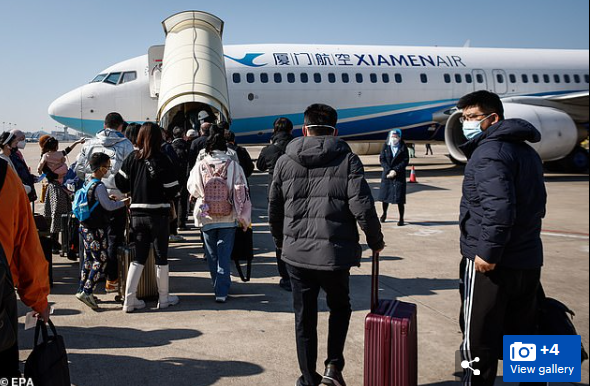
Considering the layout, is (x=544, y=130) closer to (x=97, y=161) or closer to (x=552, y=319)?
(x=552, y=319)

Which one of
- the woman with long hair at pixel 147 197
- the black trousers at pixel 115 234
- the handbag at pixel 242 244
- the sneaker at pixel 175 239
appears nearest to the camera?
the woman with long hair at pixel 147 197

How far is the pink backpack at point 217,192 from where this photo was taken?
4898 millimetres

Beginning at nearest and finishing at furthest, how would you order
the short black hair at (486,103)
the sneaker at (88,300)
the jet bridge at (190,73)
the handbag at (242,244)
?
the short black hair at (486,103)
the sneaker at (88,300)
the handbag at (242,244)
the jet bridge at (190,73)

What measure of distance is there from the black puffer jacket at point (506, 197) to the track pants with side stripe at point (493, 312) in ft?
0.32

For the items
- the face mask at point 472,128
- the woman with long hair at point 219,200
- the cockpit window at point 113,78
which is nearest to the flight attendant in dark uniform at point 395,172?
the woman with long hair at point 219,200

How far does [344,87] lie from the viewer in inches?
624

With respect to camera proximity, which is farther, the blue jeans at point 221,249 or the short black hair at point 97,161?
the blue jeans at point 221,249

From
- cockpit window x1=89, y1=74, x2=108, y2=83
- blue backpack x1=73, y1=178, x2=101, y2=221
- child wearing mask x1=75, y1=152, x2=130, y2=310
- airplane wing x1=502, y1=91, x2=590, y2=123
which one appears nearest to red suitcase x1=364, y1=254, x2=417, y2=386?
child wearing mask x1=75, y1=152, x2=130, y2=310

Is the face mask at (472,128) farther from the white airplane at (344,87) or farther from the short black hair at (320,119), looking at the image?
the white airplane at (344,87)

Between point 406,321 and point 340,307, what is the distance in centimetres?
53

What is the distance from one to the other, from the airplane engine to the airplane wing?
1.17m

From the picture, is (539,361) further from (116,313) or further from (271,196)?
(116,313)

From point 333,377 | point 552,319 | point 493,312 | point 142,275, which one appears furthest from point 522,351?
point 142,275

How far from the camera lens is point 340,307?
3.43 meters
